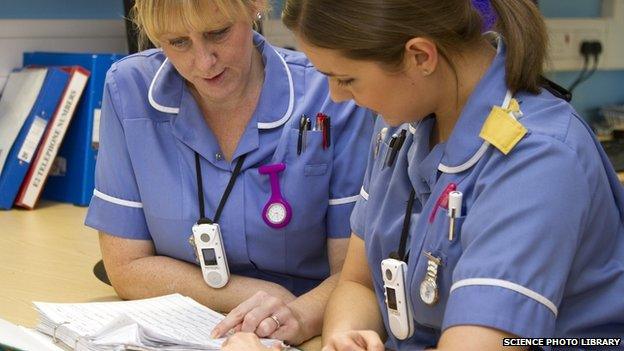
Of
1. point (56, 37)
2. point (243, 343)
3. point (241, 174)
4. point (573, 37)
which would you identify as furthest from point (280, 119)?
point (573, 37)

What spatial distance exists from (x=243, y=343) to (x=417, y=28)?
50cm

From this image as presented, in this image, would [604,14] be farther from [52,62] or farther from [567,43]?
[52,62]

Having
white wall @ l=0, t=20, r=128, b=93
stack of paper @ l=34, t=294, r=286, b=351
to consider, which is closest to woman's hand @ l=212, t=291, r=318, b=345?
stack of paper @ l=34, t=294, r=286, b=351

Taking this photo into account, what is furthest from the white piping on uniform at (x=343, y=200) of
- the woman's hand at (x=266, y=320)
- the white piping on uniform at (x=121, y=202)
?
the white piping on uniform at (x=121, y=202)

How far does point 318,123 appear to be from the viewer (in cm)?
166

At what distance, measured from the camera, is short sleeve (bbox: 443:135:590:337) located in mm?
1065

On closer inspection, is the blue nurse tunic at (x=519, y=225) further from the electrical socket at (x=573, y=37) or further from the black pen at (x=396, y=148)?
the electrical socket at (x=573, y=37)

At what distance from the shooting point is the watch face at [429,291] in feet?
4.01

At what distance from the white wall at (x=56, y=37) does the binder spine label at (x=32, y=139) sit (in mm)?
249

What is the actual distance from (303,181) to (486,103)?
0.52 meters

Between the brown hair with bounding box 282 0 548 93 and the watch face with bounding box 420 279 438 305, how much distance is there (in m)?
0.28

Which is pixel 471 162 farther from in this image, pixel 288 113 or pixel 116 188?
pixel 116 188

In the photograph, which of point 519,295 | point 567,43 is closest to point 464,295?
point 519,295

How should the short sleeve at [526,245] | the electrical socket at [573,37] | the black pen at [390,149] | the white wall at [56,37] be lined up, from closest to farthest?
the short sleeve at [526,245] < the black pen at [390,149] < the white wall at [56,37] < the electrical socket at [573,37]
